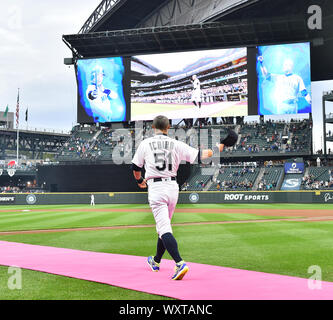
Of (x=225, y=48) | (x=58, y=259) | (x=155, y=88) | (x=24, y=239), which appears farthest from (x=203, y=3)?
(x=58, y=259)

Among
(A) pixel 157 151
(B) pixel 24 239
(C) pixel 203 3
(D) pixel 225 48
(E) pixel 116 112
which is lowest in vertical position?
(B) pixel 24 239

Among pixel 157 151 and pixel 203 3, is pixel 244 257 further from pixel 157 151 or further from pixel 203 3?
pixel 203 3

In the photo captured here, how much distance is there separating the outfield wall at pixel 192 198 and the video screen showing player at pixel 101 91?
14538mm

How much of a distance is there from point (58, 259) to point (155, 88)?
45.0 m

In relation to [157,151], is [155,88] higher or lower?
higher

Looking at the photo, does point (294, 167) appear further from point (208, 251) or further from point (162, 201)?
point (162, 201)

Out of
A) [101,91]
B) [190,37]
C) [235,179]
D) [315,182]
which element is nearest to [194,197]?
[235,179]

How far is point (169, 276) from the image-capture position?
252 inches

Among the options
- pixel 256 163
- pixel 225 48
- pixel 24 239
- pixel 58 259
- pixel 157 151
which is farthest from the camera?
pixel 225 48

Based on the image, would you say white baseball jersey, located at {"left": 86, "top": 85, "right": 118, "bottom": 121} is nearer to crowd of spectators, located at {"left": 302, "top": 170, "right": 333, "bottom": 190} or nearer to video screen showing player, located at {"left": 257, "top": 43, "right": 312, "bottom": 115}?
video screen showing player, located at {"left": 257, "top": 43, "right": 312, "bottom": 115}

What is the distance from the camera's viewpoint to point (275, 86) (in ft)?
156

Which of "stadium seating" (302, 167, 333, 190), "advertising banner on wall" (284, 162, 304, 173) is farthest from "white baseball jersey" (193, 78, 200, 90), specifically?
"stadium seating" (302, 167, 333, 190)

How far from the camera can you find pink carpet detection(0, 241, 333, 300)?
5.12m

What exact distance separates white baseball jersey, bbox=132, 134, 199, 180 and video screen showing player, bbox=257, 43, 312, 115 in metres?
42.8
